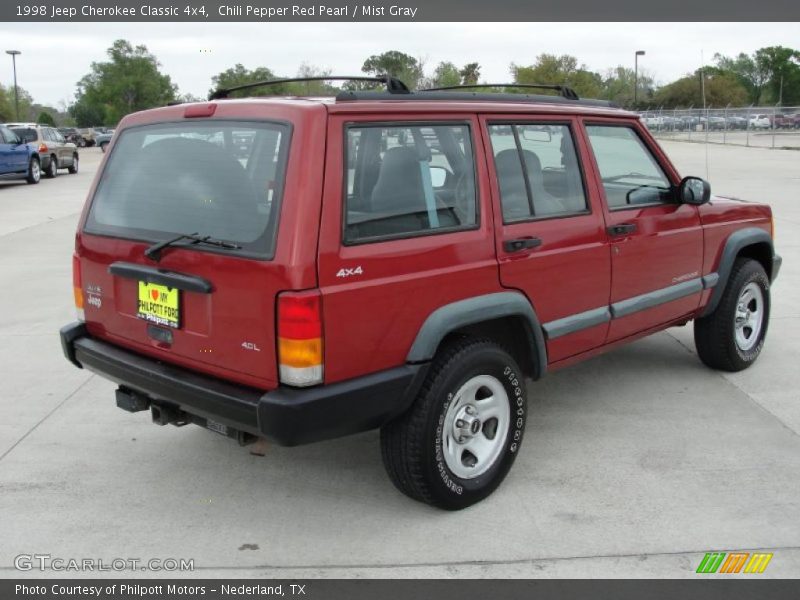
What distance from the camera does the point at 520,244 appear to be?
3566 millimetres

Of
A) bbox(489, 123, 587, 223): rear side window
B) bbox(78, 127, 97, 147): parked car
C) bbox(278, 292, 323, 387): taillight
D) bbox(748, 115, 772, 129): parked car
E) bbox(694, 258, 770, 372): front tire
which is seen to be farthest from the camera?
bbox(78, 127, 97, 147): parked car

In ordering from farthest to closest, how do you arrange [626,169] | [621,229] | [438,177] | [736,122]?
1. [736,122]
2. [626,169]
3. [621,229]
4. [438,177]

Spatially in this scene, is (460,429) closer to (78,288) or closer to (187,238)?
(187,238)

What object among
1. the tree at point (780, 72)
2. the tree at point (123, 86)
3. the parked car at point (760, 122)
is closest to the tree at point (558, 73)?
the parked car at point (760, 122)

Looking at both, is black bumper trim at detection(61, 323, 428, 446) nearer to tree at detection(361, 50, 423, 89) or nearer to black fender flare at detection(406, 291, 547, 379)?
black fender flare at detection(406, 291, 547, 379)

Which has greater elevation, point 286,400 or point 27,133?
point 27,133

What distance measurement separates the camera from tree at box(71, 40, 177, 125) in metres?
79.2

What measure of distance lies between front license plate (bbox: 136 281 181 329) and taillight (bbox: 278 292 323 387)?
589 millimetres

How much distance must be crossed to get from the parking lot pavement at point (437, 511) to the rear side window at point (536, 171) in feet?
4.24

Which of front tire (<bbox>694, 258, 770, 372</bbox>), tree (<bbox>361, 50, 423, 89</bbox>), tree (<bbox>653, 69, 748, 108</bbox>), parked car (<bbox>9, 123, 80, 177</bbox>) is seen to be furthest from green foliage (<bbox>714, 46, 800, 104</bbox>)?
front tire (<bbox>694, 258, 770, 372</bbox>)

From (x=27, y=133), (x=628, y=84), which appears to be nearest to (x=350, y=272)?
(x=27, y=133)

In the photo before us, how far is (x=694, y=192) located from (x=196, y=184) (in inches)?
113

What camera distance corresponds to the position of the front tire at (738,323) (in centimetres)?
507
